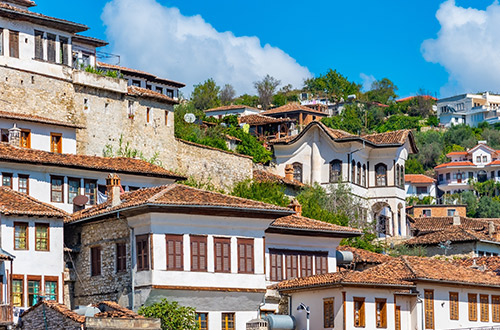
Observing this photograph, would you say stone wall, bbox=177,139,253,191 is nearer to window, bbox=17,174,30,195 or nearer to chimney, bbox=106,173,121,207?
chimney, bbox=106,173,121,207

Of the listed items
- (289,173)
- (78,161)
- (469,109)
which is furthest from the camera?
(469,109)

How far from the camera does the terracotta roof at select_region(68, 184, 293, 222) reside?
1516 inches

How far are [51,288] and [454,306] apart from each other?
15.2 m

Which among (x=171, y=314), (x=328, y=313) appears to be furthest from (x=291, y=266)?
(x=171, y=314)

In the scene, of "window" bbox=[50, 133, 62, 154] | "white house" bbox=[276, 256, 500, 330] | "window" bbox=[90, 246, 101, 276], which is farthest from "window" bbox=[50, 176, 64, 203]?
"white house" bbox=[276, 256, 500, 330]

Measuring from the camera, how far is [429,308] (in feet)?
141

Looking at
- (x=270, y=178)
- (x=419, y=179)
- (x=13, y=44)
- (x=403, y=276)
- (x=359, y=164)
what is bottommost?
(x=403, y=276)

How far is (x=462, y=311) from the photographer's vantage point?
4441 centimetres


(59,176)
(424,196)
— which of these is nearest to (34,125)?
(59,176)

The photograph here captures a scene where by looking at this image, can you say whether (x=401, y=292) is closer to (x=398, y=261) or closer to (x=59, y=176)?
(x=398, y=261)

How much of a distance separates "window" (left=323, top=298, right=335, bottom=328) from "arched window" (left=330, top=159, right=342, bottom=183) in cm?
2753

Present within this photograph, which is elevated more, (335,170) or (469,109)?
(469,109)

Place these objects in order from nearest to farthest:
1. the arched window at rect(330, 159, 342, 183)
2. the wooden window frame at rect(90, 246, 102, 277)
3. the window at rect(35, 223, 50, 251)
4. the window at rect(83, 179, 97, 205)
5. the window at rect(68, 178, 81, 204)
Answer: the window at rect(35, 223, 50, 251), the wooden window frame at rect(90, 246, 102, 277), the window at rect(68, 178, 81, 204), the window at rect(83, 179, 97, 205), the arched window at rect(330, 159, 342, 183)

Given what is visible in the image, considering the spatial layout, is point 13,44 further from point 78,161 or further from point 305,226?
point 305,226
